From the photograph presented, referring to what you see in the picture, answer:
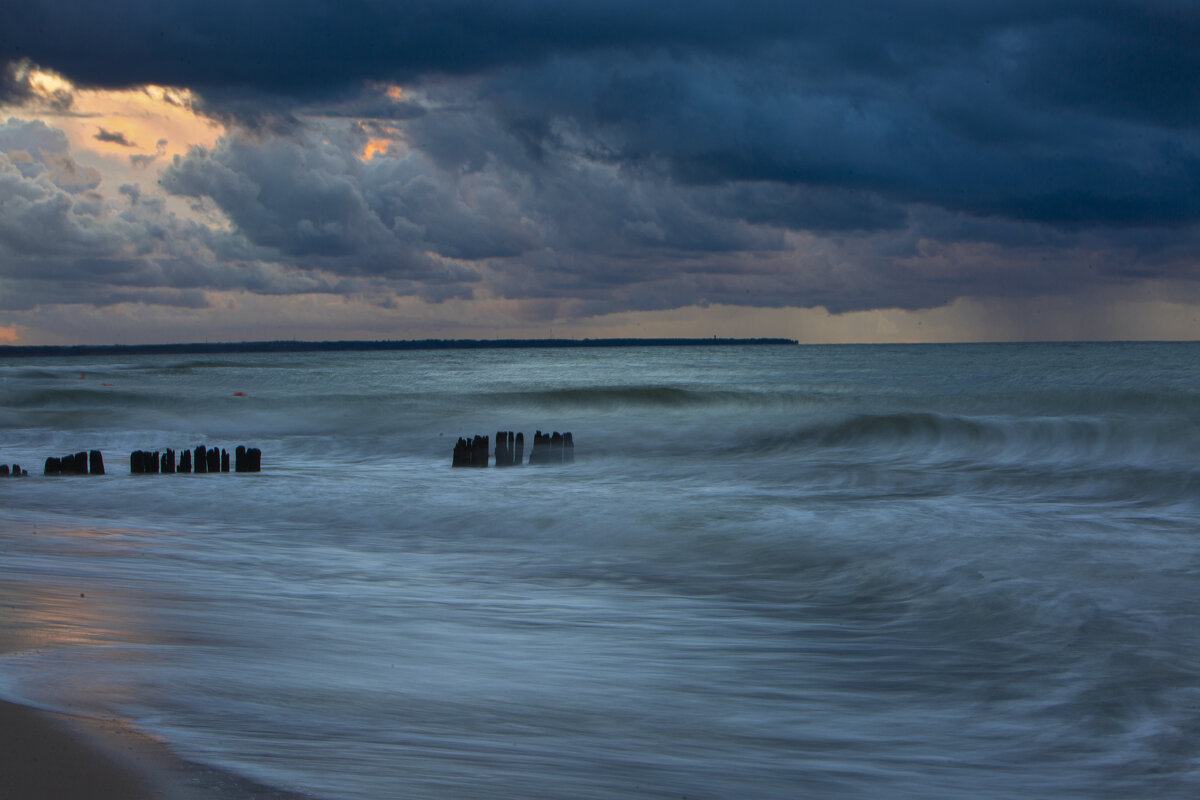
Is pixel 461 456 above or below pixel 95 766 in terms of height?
below

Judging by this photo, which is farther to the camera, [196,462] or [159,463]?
[159,463]

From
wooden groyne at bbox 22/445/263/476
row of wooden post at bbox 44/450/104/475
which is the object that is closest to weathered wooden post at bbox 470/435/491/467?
wooden groyne at bbox 22/445/263/476

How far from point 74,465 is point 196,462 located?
1.78 metres

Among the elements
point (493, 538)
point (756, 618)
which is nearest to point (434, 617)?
point (756, 618)

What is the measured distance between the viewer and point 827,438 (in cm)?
2338

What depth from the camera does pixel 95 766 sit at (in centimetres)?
279

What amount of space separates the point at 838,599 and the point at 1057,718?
298 cm

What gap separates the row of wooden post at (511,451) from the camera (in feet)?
58.2

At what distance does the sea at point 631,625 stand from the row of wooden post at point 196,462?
0.45 meters

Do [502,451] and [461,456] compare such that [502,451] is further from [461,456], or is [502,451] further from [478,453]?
[461,456]

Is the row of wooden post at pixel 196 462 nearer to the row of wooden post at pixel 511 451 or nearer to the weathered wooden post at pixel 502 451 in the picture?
the row of wooden post at pixel 511 451

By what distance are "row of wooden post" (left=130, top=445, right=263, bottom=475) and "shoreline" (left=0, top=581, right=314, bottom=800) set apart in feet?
43.5

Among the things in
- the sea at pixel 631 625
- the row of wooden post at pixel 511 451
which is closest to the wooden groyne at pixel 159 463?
the sea at pixel 631 625

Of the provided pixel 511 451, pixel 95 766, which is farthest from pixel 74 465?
pixel 95 766
